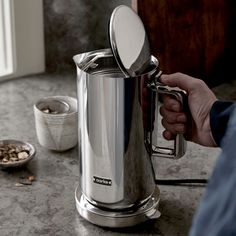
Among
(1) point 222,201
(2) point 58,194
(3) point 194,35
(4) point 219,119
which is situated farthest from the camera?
(3) point 194,35

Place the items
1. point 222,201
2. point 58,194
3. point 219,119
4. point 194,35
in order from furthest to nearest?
point 194,35
point 58,194
point 219,119
point 222,201

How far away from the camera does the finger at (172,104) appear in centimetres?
84

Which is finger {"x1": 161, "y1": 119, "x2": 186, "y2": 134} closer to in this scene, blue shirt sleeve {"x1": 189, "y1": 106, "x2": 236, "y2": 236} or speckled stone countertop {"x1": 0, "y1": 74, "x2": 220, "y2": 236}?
speckled stone countertop {"x1": 0, "y1": 74, "x2": 220, "y2": 236}

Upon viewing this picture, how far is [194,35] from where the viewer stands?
1202 mm

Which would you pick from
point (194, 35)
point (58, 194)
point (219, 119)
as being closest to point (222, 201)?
point (219, 119)

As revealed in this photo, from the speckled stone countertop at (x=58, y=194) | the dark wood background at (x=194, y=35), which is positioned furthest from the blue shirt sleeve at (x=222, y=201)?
the dark wood background at (x=194, y=35)

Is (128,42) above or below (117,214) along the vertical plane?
above

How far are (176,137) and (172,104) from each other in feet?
0.16

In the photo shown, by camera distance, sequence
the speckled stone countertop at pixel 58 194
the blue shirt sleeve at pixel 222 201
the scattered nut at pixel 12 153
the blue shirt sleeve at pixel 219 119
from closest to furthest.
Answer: the blue shirt sleeve at pixel 222 201, the blue shirt sleeve at pixel 219 119, the speckled stone countertop at pixel 58 194, the scattered nut at pixel 12 153

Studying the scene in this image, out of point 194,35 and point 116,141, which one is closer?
point 116,141

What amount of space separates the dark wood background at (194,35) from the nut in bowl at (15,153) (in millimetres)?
278

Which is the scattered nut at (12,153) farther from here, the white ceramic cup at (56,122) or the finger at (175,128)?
the finger at (175,128)

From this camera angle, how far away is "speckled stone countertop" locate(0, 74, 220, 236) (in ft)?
2.87

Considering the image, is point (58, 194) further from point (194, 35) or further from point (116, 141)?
point (194, 35)
